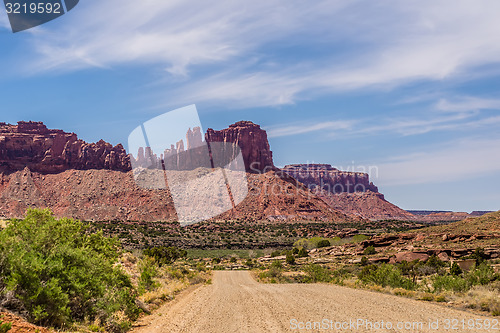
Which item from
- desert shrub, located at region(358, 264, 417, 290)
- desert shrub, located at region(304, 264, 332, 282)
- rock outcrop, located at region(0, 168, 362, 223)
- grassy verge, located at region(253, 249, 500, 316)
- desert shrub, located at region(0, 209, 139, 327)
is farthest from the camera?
rock outcrop, located at region(0, 168, 362, 223)

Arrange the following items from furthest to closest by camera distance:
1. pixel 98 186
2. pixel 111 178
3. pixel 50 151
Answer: pixel 50 151
pixel 111 178
pixel 98 186

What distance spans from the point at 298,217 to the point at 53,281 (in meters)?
119

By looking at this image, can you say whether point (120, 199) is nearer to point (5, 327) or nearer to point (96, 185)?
point (96, 185)

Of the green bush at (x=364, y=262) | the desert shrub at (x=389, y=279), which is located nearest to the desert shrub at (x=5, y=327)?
the desert shrub at (x=389, y=279)

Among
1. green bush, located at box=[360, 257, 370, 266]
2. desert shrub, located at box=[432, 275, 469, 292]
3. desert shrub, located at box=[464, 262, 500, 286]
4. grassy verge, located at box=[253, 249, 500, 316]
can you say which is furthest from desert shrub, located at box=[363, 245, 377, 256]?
desert shrub, located at box=[432, 275, 469, 292]

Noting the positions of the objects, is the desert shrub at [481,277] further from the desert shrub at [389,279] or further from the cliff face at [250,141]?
the cliff face at [250,141]

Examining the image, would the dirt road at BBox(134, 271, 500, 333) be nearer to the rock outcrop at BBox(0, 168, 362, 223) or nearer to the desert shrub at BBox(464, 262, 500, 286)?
the desert shrub at BBox(464, 262, 500, 286)

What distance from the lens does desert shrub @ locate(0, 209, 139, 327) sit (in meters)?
9.63

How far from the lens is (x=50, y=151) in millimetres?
142250

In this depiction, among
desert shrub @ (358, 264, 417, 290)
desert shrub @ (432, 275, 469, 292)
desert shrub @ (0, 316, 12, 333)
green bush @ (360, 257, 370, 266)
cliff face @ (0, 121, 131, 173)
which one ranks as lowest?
green bush @ (360, 257, 370, 266)

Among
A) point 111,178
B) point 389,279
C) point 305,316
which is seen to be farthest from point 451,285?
point 111,178

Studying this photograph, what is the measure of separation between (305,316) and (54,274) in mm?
8243

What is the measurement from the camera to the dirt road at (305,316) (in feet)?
39.2

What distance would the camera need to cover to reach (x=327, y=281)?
31531 millimetres
